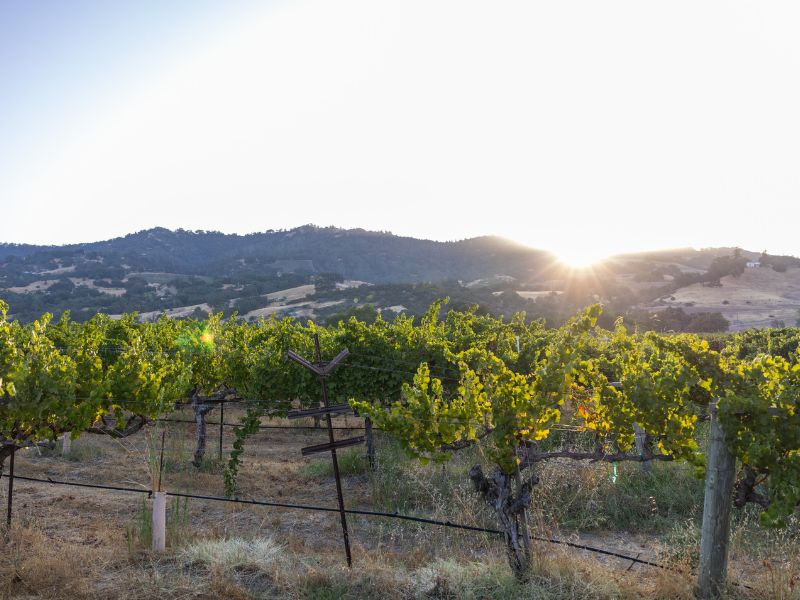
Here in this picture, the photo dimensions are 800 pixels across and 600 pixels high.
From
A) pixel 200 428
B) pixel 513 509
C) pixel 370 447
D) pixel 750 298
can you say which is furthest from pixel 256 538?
pixel 750 298

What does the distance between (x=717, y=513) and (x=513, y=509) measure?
6.14ft

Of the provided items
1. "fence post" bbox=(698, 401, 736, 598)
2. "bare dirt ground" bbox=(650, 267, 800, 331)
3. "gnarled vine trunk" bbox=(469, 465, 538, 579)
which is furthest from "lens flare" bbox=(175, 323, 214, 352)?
"bare dirt ground" bbox=(650, 267, 800, 331)

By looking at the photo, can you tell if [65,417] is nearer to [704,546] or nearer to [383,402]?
[383,402]

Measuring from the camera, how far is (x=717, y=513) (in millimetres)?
5340

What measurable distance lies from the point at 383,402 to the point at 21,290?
340 feet

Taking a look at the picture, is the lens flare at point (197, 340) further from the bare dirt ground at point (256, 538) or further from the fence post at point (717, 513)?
the fence post at point (717, 513)

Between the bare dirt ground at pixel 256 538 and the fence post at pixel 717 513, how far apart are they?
0.86 feet

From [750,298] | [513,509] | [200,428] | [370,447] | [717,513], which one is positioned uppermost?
[750,298]

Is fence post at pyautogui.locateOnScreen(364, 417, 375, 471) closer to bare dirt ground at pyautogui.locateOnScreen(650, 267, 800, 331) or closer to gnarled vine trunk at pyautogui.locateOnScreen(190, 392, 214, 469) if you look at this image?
gnarled vine trunk at pyautogui.locateOnScreen(190, 392, 214, 469)

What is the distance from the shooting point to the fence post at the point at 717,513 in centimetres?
534

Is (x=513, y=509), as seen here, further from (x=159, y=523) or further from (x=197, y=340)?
(x=197, y=340)

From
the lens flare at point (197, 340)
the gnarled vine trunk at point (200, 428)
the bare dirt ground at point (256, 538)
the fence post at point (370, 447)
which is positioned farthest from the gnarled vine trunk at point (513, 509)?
the lens flare at point (197, 340)

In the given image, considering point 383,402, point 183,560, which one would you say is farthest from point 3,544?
point 383,402

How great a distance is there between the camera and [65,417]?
735 cm
